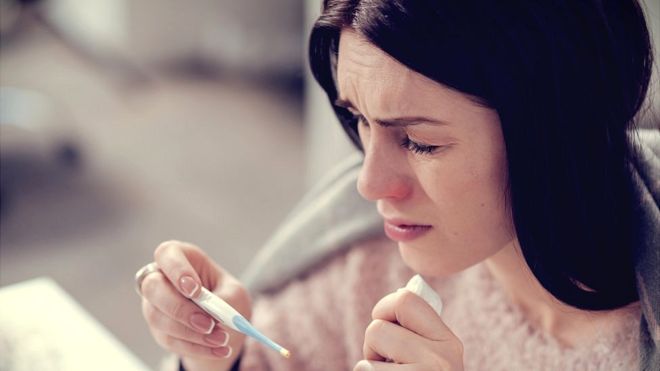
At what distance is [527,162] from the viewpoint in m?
0.55

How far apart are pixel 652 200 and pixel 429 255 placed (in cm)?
19

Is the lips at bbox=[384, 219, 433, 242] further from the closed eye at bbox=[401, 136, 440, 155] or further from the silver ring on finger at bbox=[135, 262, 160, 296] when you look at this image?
the silver ring on finger at bbox=[135, 262, 160, 296]

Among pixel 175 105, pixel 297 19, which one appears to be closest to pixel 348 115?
pixel 175 105

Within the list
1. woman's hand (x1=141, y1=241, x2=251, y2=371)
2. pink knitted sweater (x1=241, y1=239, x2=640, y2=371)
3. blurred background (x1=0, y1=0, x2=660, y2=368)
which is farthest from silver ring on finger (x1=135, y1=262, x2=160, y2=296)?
blurred background (x1=0, y1=0, x2=660, y2=368)

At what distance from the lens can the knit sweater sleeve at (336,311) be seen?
31.1 inches

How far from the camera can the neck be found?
26.0 inches

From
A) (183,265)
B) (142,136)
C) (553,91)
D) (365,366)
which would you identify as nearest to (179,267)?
(183,265)

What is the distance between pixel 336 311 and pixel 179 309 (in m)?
0.25

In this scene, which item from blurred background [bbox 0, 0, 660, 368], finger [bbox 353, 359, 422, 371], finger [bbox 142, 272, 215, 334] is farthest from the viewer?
blurred background [bbox 0, 0, 660, 368]

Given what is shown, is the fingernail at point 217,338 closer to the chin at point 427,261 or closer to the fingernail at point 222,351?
the fingernail at point 222,351

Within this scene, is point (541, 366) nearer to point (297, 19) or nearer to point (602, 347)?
point (602, 347)

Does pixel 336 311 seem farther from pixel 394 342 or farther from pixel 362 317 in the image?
pixel 394 342

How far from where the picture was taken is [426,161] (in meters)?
0.56

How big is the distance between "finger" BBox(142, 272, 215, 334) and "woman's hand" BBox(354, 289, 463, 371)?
15 cm
